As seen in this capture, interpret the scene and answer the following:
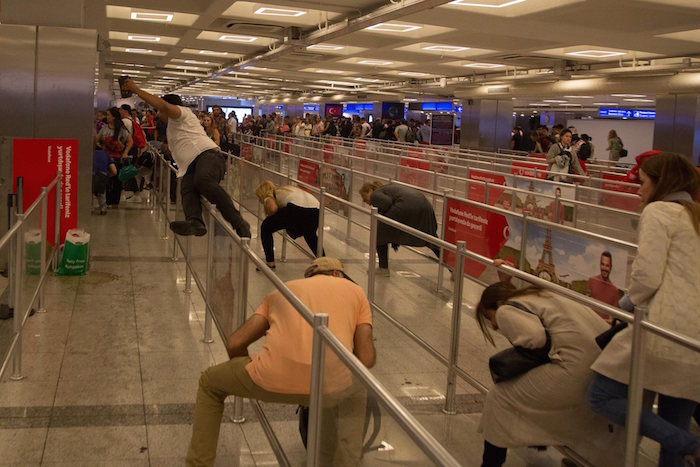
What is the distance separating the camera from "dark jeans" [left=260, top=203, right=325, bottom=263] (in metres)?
9.21

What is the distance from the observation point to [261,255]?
10.9m

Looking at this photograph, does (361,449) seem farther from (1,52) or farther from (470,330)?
(1,52)

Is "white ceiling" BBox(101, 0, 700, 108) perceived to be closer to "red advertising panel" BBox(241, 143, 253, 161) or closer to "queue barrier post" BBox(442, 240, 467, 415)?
"red advertising panel" BBox(241, 143, 253, 161)

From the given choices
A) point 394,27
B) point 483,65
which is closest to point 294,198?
point 394,27

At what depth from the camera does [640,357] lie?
11.4 ft

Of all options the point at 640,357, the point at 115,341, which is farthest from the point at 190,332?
the point at 640,357

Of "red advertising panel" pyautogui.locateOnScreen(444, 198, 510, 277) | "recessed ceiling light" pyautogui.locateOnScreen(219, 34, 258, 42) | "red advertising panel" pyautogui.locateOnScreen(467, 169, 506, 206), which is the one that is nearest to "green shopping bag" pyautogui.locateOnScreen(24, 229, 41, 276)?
"red advertising panel" pyautogui.locateOnScreen(444, 198, 510, 277)

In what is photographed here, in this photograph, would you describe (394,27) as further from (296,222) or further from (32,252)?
(32,252)

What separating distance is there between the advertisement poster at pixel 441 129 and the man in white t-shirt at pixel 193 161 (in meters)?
26.8

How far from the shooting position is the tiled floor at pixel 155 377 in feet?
14.7

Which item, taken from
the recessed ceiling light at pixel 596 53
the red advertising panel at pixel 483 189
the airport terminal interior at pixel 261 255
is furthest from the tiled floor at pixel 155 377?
the recessed ceiling light at pixel 596 53

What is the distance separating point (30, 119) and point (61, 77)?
562mm

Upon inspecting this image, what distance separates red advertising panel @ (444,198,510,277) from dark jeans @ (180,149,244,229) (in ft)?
7.05

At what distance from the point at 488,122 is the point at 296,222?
21924 mm
